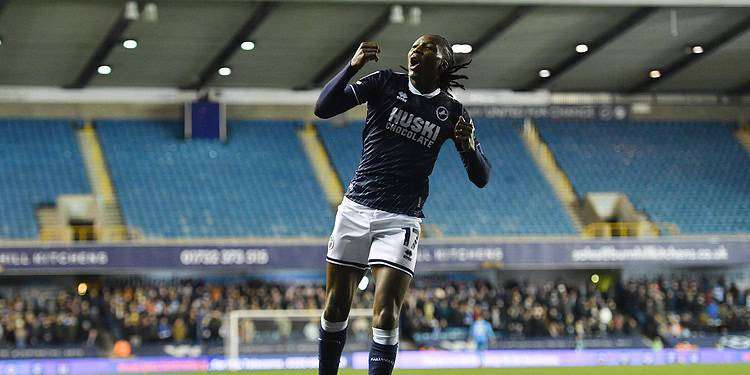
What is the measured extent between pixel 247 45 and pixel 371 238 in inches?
863

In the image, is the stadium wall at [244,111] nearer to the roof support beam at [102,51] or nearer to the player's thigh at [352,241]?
the roof support beam at [102,51]

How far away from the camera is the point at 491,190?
3073cm

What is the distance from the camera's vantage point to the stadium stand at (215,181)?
27.9 meters

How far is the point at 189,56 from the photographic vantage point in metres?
28.6

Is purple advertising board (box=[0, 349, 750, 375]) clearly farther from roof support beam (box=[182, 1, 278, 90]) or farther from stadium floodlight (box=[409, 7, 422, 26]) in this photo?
roof support beam (box=[182, 1, 278, 90])

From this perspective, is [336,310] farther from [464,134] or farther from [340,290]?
[464,134]

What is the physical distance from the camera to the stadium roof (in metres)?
25.2

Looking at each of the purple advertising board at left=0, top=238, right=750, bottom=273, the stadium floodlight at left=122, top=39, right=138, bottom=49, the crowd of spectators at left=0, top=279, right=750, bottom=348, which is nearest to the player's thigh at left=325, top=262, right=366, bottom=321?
the crowd of spectators at left=0, top=279, right=750, bottom=348

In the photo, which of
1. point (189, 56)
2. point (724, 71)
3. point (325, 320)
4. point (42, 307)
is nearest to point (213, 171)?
point (189, 56)

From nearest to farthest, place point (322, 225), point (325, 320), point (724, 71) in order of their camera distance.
Result: point (325, 320) → point (322, 225) → point (724, 71)

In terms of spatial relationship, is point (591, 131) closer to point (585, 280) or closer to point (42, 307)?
point (585, 280)

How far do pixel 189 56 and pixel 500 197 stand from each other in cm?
895

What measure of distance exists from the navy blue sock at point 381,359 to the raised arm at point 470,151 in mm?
1021

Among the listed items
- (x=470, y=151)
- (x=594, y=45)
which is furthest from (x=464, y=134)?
(x=594, y=45)
